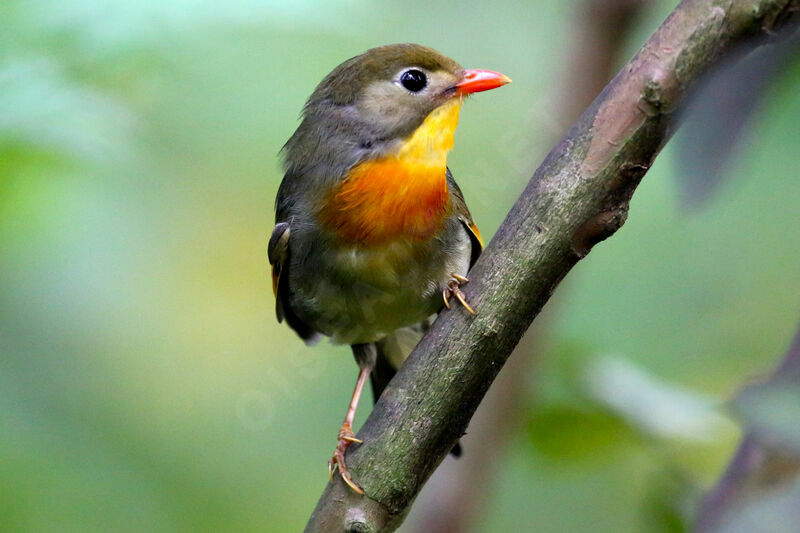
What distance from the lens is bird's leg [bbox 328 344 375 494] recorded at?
6.57 feet

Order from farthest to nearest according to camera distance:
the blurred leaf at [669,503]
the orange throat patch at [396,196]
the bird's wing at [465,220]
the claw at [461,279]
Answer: the bird's wing at [465,220] → the orange throat patch at [396,196] → the blurred leaf at [669,503] → the claw at [461,279]

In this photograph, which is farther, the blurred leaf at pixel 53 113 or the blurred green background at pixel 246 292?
the blurred green background at pixel 246 292

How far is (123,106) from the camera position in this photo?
2.84 meters

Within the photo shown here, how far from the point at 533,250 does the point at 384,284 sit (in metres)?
1.25

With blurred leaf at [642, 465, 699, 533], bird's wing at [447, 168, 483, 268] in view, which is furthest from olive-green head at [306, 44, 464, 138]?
blurred leaf at [642, 465, 699, 533]

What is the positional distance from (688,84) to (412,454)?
2.97 feet

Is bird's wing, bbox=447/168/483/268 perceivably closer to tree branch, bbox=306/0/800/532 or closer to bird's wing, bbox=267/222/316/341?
bird's wing, bbox=267/222/316/341

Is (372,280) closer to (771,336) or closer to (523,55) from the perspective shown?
(771,336)

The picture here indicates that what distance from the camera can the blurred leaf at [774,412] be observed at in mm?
1257

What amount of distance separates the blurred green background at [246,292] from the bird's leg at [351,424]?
1.24 feet

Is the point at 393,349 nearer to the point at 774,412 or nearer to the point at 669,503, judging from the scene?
the point at 669,503

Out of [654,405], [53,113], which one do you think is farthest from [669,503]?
[53,113]

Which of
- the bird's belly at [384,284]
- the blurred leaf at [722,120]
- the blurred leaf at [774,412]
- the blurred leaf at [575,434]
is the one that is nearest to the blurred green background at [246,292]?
the blurred leaf at [575,434]

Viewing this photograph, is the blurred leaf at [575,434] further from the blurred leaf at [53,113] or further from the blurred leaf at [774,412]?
the blurred leaf at [53,113]
